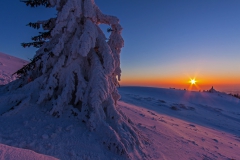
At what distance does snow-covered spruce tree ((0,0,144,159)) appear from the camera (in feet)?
12.0

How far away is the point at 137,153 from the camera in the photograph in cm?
338

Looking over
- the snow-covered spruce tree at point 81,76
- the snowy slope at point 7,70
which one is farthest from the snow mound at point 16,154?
the snowy slope at point 7,70

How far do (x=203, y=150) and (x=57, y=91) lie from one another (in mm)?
3799

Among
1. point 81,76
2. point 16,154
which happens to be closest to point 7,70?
point 81,76

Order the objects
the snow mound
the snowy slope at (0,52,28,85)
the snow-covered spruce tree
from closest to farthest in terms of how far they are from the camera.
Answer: the snow mound → the snow-covered spruce tree → the snowy slope at (0,52,28,85)

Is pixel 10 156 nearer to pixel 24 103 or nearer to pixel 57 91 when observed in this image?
pixel 24 103

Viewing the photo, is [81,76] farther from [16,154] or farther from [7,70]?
[7,70]

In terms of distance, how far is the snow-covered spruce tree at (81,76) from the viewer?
12.0 ft

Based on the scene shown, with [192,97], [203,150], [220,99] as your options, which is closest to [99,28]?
[203,150]

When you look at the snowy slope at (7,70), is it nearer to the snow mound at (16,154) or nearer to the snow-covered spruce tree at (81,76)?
the snow-covered spruce tree at (81,76)

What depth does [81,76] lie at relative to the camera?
410 cm

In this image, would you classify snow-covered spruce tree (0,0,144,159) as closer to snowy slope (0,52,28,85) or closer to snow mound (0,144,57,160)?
snow mound (0,144,57,160)

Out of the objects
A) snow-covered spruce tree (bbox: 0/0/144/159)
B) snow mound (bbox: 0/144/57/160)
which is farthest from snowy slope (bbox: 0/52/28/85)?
snow mound (bbox: 0/144/57/160)

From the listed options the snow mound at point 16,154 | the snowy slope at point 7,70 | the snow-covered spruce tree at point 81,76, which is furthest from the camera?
the snowy slope at point 7,70
